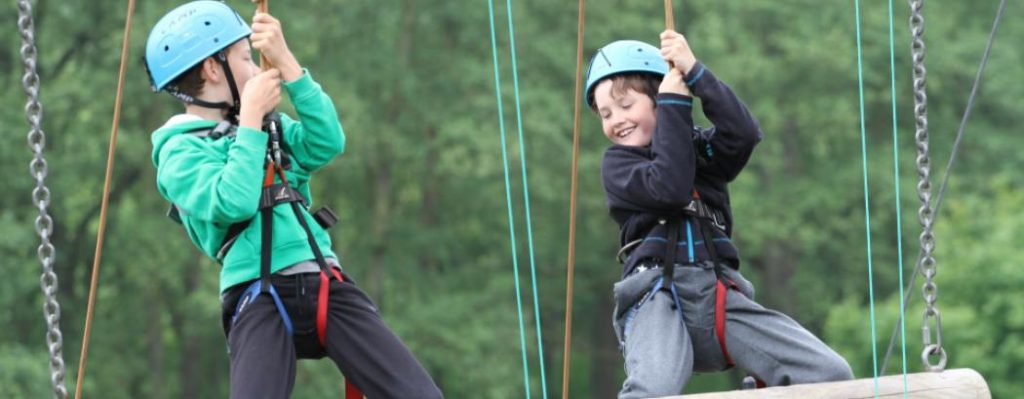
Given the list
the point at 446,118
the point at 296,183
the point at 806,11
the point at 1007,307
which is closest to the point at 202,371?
the point at 446,118

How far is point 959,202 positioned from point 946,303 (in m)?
2.66

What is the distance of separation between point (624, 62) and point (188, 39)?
1.21 meters

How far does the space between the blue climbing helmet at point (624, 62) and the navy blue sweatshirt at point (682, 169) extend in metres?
0.17

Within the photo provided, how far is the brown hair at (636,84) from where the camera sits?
5.18m

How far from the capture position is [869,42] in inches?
856

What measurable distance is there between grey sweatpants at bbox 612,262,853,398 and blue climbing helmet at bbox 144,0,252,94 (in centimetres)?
127

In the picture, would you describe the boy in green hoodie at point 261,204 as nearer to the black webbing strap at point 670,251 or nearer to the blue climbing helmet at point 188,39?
the blue climbing helmet at point 188,39

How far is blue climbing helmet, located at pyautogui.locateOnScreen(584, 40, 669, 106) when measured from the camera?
5.18m

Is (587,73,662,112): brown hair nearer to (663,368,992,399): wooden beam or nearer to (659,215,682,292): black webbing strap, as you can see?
(659,215,682,292): black webbing strap

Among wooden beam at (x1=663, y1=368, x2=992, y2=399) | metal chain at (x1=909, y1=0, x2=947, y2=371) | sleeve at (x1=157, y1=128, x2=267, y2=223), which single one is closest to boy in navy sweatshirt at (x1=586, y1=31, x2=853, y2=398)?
wooden beam at (x1=663, y1=368, x2=992, y2=399)

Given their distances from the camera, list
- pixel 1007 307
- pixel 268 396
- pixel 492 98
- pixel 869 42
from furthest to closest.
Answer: pixel 869 42
pixel 492 98
pixel 1007 307
pixel 268 396

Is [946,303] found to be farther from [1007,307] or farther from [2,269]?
[2,269]

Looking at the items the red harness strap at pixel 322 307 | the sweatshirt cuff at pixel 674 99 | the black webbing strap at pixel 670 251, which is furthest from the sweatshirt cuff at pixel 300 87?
the black webbing strap at pixel 670 251

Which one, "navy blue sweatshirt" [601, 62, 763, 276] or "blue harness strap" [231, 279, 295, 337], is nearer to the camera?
"blue harness strap" [231, 279, 295, 337]
